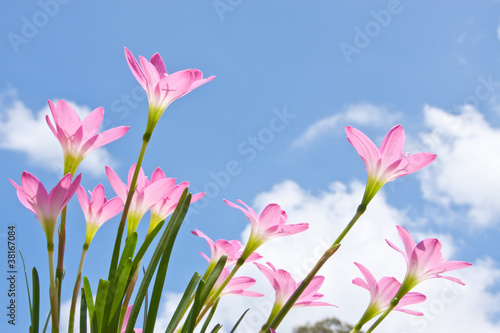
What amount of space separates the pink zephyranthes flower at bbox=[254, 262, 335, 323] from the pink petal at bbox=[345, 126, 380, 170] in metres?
0.25

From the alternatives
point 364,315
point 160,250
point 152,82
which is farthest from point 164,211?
point 364,315

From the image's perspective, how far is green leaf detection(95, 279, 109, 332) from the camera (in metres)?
0.68

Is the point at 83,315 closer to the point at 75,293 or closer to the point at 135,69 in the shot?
the point at 75,293

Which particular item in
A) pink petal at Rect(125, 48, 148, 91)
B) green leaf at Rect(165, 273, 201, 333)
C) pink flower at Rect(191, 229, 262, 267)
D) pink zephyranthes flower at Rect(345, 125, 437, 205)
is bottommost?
green leaf at Rect(165, 273, 201, 333)

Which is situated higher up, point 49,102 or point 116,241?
point 49,102

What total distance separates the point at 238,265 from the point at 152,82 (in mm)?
337

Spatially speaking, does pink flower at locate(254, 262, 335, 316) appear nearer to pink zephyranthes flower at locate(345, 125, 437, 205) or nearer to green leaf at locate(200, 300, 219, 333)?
green leaf at locate(200, 300, 219, 333)

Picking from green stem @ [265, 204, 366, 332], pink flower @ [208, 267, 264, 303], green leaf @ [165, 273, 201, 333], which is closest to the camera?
green stem @ [265, 204, 366, 332]

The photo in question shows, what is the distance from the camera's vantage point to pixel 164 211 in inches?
32.6

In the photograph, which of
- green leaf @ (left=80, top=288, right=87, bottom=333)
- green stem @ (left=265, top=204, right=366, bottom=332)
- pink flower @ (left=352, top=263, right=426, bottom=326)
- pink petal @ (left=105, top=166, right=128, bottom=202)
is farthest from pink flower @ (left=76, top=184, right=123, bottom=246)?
pink flower @ (left=352, top=263, right=426, bottom=326)

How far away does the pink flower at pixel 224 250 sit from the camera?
33.3 inches

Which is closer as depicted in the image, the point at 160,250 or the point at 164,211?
the point at 160,250

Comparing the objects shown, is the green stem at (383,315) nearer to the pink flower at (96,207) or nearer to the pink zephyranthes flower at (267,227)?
the pink zephyranthes flower at (267,227)

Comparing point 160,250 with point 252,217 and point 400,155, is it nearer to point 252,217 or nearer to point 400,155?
point 252,217
